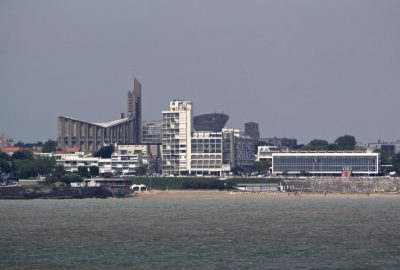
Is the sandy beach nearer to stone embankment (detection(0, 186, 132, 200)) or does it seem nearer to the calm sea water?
stone embankment (detection(0, 186, 132, 200))

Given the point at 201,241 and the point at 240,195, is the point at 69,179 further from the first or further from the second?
the point at 201,241

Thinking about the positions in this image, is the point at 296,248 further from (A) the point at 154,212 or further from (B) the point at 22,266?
(A) the point at 154,212

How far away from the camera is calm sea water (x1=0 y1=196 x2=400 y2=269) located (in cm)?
6091

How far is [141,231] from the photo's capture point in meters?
83.8

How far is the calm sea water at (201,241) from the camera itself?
60906 mm

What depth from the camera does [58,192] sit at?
172 meters

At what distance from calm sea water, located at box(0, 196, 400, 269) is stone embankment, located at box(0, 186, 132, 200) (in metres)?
60.2

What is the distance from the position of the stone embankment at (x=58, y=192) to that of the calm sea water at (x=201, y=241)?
60.2 m

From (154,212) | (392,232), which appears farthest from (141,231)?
(154,212)

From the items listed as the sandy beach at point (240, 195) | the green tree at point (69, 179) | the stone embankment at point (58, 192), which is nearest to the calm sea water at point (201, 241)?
the stone embankment at point (58, 192)

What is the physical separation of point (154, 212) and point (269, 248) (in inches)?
1956

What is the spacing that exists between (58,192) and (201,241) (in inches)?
3932

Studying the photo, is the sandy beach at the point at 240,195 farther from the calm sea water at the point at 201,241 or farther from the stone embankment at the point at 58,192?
the calm sea water at the point at 201,241

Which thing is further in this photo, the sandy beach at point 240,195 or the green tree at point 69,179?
the green tree at point 69,179
